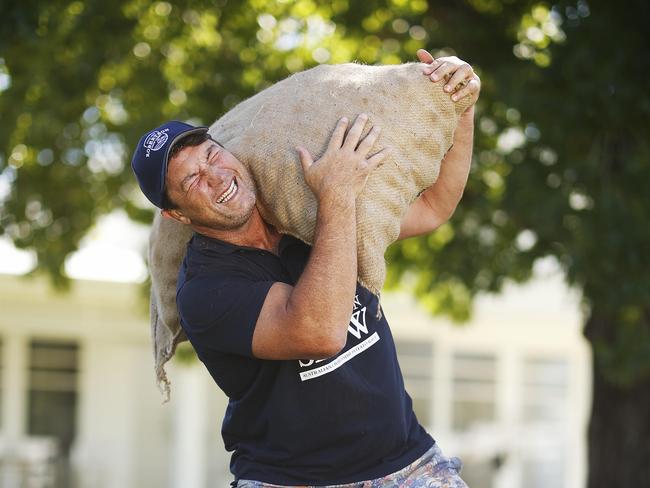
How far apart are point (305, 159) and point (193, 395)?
1228 centimetres

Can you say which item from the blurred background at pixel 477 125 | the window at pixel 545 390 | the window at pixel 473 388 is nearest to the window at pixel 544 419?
the window at pixel 545 390

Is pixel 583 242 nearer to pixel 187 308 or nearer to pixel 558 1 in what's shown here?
pixel 558 1

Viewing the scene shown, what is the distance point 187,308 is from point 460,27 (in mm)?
5111

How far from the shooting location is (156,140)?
8.90 ft

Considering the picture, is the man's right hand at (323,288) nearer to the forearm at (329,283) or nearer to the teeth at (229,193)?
the forearm at (329,283)

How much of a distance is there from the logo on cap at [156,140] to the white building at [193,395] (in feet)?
37.3

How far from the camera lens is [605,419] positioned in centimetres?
810

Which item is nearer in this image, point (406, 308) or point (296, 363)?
point (296, 363)

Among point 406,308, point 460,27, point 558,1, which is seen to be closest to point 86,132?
point 460,27

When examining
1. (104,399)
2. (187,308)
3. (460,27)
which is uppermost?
(460,27)

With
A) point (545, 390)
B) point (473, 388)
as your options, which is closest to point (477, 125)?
point (473, 388)

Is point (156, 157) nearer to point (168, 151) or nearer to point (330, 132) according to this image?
point (168, 151)

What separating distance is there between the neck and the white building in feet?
36.9

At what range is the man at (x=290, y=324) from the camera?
8.43ft
